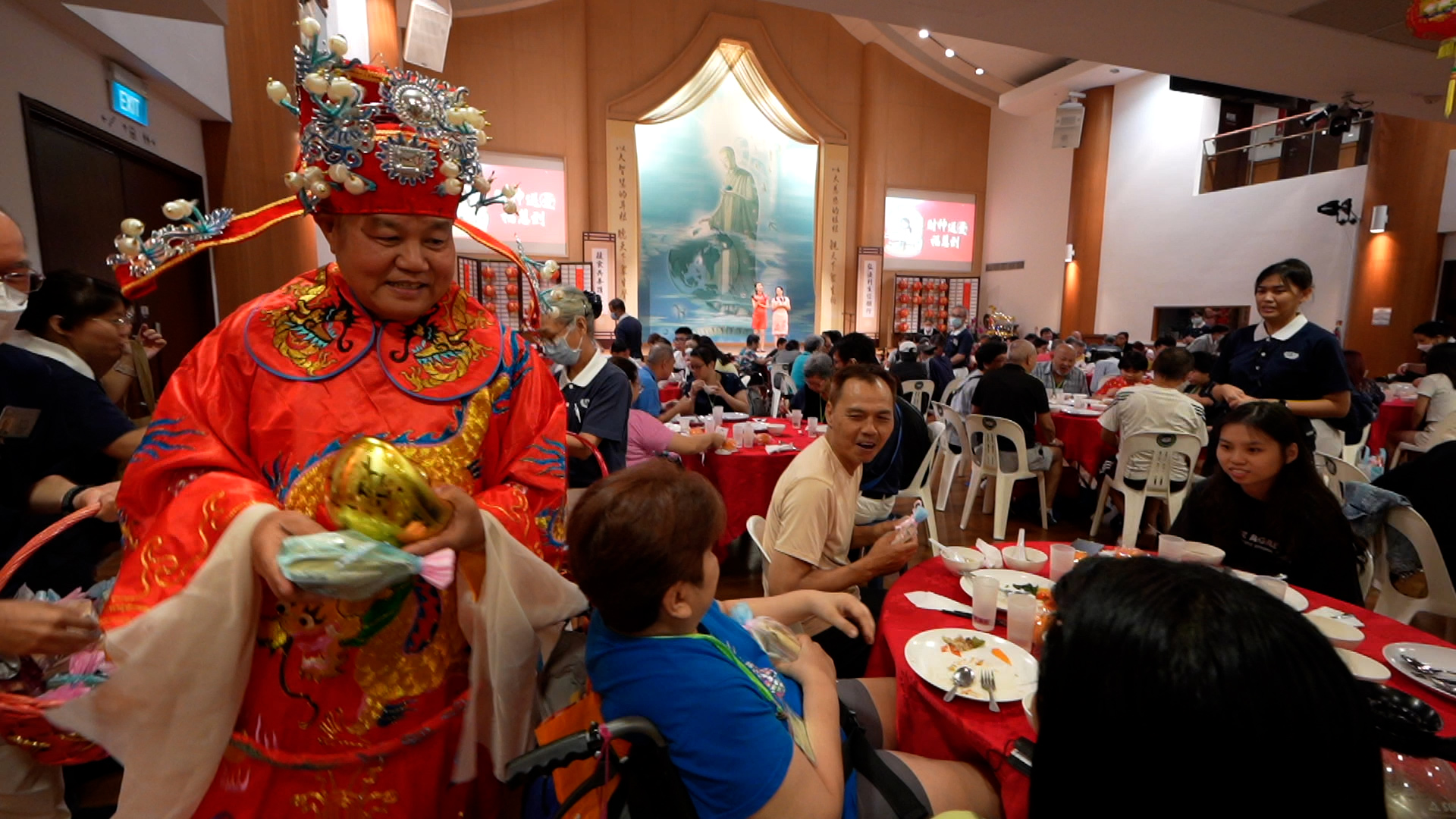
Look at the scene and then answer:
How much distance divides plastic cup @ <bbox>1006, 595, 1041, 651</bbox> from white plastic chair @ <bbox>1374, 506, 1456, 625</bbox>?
171cm

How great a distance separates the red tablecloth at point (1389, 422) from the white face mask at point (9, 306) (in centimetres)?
811

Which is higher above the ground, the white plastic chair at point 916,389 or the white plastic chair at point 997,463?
the white plastic chair at point 916,389

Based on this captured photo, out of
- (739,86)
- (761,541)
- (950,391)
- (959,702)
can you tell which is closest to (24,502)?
(761,541)

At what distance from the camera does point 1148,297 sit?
1123 cm

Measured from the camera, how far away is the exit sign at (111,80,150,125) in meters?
3.23

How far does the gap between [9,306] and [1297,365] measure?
4589mm

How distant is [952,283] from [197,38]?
1342cm

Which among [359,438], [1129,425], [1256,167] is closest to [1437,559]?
[1129,425]

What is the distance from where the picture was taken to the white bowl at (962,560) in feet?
6.28

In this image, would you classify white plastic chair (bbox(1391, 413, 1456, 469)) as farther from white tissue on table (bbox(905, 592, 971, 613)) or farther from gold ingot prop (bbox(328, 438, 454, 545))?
gold ingot prop (bbox(328, 438, 454, 545))

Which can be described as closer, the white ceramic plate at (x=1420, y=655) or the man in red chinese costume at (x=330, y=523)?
the man in red chinese costume at (x=330, y=523)

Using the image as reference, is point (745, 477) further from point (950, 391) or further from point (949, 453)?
point (950, 391)

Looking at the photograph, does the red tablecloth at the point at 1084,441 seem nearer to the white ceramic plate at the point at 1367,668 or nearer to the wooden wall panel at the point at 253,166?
the white ceramic plate at the point at 1367,668

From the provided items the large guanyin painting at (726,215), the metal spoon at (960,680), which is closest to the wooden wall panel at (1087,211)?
the large guanyin painting at (726,215)
